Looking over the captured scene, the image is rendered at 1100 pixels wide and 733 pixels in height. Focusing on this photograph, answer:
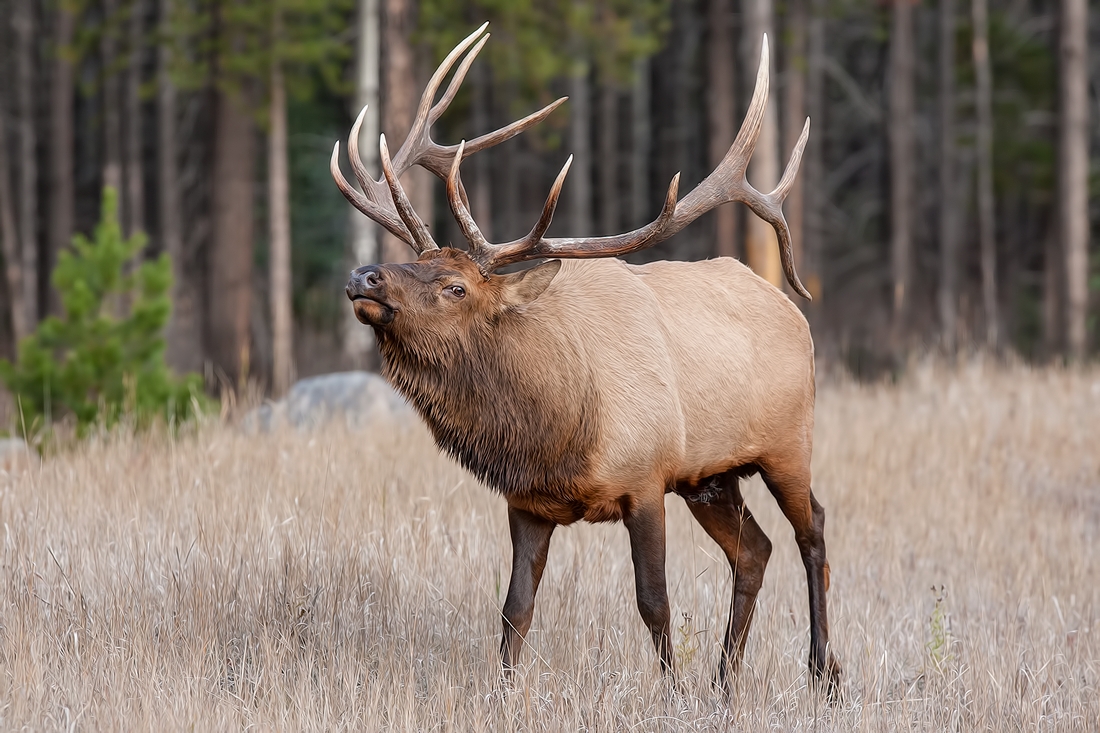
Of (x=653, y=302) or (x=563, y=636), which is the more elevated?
(x=653, y=302)

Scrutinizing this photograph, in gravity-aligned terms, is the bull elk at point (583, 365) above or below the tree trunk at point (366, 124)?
below

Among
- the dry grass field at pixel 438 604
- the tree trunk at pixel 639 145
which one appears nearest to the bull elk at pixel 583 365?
the dry grass field at pixel 438 604

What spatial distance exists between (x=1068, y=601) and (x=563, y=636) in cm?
263

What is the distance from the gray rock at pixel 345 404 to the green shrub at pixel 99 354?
680mm

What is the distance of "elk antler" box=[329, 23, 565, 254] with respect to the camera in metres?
4.30

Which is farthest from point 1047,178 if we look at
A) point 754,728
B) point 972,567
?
point 754,728

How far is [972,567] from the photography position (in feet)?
20.7

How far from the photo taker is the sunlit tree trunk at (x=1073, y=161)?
1428 cm

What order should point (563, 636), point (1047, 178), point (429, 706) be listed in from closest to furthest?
point (429, 706) < point (563, 636) < point (1047, 178)

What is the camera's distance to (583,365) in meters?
4.15

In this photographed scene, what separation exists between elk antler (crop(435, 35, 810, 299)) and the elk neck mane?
10.8 inches

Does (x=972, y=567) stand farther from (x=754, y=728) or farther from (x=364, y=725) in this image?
(x=364, y=725)

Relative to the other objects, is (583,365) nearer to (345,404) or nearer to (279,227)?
(345,404)

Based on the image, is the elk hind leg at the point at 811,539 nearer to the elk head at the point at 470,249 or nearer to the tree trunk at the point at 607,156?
the elk head at the point at 470,249
